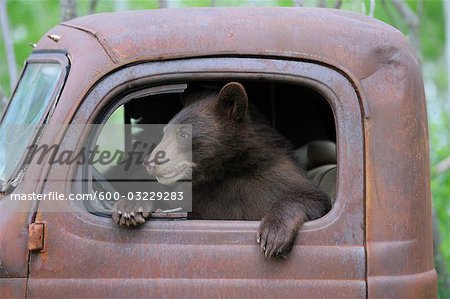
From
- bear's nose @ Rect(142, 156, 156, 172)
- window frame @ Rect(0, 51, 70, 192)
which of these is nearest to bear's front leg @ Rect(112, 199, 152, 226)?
bear's nose @ Rect(142, 156, 156, 172)

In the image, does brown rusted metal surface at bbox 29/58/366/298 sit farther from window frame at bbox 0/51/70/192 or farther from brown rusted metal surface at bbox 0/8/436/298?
window frame at bbox 0/51/70/192

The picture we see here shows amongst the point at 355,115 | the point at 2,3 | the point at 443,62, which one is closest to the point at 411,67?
the point at 355,115

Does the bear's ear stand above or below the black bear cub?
above

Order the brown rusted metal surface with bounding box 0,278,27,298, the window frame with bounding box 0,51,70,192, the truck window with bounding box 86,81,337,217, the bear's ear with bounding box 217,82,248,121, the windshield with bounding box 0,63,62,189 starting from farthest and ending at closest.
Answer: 1. the truck window with bounding box 86,81,337,217
2. the bear's ear with bounding box 217,82,248,121
3. the windshield with bounding box 0,63,62,189
4. the window frame with bounding box 0,51,70,192
5. the brown rusted metal surface with bounding box 0,278,27,298

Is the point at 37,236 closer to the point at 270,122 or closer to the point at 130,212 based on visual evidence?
the point at 130,212

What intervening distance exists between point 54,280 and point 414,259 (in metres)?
1.40

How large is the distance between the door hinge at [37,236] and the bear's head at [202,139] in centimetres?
61

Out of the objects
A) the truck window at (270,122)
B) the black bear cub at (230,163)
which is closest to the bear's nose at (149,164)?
the black bear cub at (230,163)

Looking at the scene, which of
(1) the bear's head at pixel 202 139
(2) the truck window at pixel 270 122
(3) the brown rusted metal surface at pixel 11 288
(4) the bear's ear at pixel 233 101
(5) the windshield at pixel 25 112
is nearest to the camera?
(3) the brown rusted metal surface at pixel 11 288

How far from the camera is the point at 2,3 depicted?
658 cm

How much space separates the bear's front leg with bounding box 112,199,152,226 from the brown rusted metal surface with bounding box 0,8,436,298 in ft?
0.14

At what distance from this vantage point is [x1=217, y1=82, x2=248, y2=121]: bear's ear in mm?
3357

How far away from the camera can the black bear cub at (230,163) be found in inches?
138

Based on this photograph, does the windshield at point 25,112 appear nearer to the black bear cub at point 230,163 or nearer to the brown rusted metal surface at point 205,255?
the brown rusted metal surface at point 205,255
